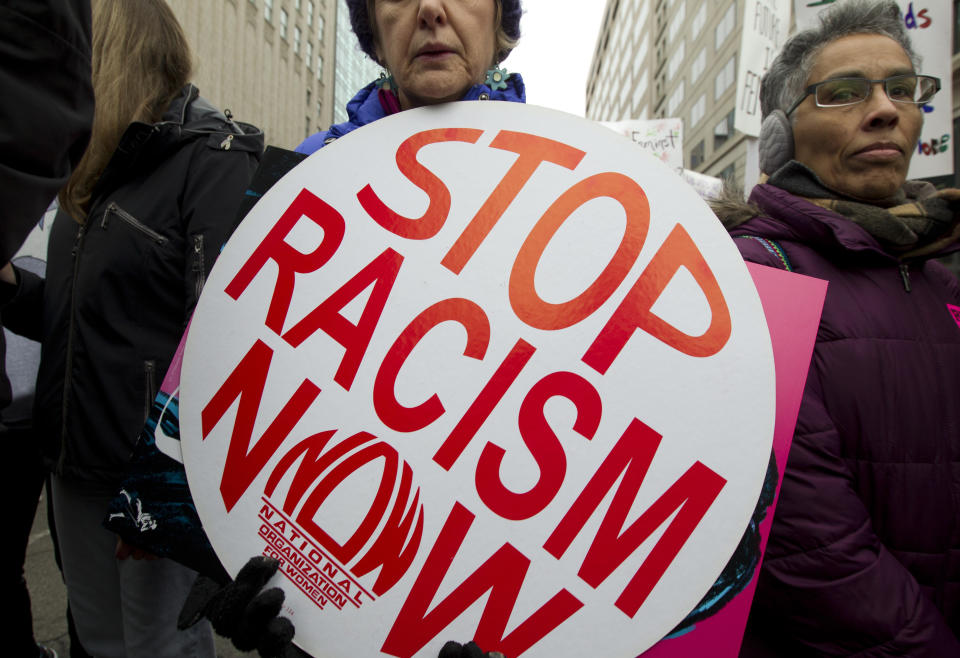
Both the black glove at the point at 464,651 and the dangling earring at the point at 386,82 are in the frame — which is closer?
the black glove at the point at 464,651

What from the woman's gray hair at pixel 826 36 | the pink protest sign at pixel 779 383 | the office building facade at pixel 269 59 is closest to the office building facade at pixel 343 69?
the office building facade at pixel 269 59

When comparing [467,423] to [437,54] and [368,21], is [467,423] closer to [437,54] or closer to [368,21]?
[437,54]

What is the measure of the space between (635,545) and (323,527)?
37 centimetres

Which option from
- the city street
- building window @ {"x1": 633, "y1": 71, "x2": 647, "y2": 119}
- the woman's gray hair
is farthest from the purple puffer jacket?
building window @ {"x1": 633, "y1": 71, "x2": 647, "y2": 119}

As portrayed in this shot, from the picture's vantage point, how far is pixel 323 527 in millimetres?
629

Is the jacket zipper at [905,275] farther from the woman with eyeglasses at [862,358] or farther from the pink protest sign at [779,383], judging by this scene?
the pink protest sign at [779,383]

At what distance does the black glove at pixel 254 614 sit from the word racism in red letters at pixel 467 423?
0.03 m

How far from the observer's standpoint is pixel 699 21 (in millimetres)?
19234

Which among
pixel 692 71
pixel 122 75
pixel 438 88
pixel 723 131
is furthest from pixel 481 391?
pixel 692 71

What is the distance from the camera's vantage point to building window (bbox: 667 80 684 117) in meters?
22.3

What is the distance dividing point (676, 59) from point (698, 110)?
4.40 metres

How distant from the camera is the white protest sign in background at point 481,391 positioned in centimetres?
58

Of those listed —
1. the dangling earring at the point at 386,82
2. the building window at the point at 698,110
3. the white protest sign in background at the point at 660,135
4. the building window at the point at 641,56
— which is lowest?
the dangling earring at the point at 386,82

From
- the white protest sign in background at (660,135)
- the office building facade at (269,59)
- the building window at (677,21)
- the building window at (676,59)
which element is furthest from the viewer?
the building window at (676,59)
